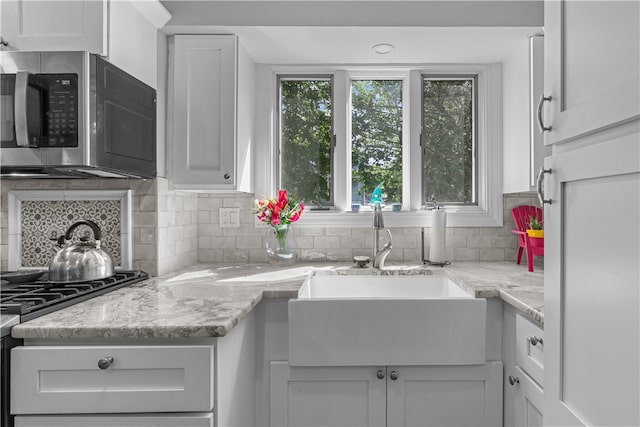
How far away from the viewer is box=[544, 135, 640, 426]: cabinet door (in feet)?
2.38

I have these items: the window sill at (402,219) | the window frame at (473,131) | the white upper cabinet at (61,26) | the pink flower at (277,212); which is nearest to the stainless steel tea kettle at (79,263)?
the white upper cabinet at (61,26)

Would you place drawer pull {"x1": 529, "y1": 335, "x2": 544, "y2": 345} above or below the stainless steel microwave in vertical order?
below

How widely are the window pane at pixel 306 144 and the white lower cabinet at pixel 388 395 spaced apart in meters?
1.13

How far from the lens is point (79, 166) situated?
1416 millimetres

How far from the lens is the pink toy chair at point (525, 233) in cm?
204

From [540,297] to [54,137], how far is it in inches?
71.7

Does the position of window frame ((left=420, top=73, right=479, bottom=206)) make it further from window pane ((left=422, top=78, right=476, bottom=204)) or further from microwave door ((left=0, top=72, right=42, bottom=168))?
microwave door ((left=0, top=72, right=42, bottom=168))

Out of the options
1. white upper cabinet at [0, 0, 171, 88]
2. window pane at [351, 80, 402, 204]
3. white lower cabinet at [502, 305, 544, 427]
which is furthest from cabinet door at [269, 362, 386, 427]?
white upper cabinet at [0, 0, 171, 88]

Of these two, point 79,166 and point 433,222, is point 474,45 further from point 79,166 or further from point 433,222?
point 79,166

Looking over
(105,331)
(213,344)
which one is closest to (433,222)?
(213,344)

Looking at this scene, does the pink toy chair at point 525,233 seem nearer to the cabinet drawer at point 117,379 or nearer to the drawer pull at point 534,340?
the drawer pull at point 534,340

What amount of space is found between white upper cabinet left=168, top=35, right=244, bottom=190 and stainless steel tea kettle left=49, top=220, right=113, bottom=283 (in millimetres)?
492

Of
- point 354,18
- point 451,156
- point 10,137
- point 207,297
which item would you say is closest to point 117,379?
point 207,297

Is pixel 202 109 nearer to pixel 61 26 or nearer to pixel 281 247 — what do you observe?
pixel 61 26
